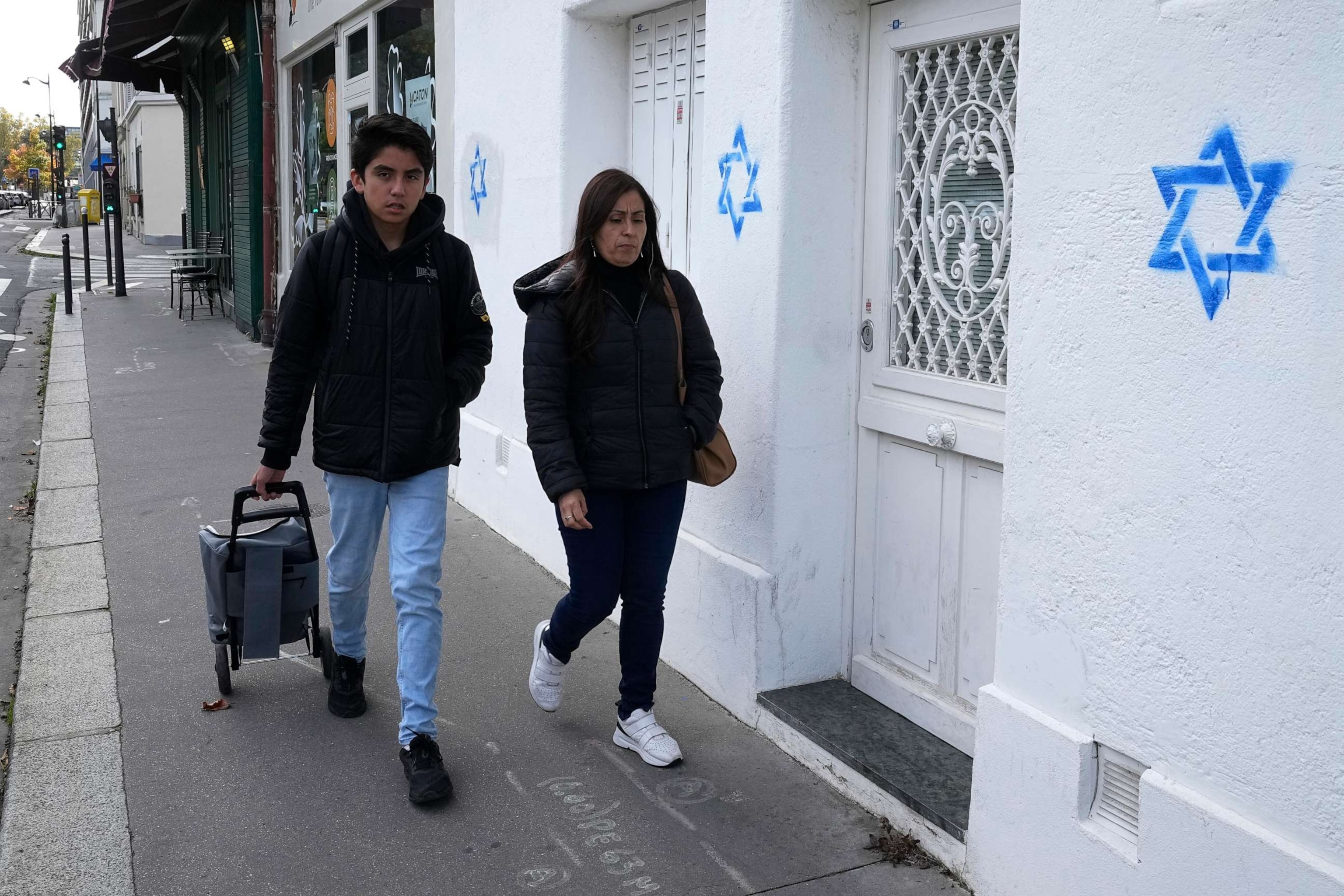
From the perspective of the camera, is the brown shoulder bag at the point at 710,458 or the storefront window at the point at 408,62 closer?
the brown shoulder bag at the point at 710,458

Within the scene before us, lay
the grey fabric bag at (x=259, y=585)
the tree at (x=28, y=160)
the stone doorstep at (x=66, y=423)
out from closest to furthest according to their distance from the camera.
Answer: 1. the grey fabric bag at (x=259, y=585)
2. the stone doorstep at (x=66, y=423)
3. the tree at (x=28, y=160)

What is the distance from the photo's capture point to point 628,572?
4242 millimetres

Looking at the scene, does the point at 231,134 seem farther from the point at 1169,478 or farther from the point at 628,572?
the point at 1169,478

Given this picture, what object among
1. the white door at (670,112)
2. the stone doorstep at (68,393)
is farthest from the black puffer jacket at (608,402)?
the stone doorstep at (68,393)

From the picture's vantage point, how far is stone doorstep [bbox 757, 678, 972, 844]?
3.69 metres

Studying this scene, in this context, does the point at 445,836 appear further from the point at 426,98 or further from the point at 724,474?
the point at 426,98

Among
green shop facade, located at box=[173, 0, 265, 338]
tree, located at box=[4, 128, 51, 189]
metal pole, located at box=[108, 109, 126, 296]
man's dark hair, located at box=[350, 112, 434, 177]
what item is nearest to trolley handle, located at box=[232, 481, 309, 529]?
man's dark hair, located at box=[350, 112, 434, 177]

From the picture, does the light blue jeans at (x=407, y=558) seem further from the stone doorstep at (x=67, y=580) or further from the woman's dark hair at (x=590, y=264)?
the stone doorstep at (x=67, y=580)

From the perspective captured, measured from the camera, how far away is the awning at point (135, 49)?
1639cm

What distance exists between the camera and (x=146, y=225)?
152 ft

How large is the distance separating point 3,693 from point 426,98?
510 centimetres

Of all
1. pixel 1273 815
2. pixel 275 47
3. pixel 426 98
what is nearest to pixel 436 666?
pixel 1273 815

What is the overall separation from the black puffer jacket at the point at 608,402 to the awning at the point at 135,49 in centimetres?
1368

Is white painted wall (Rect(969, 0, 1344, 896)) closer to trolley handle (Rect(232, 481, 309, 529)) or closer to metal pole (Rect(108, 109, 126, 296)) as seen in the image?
trolley handle (Rect(232, 481, 309, 529))
